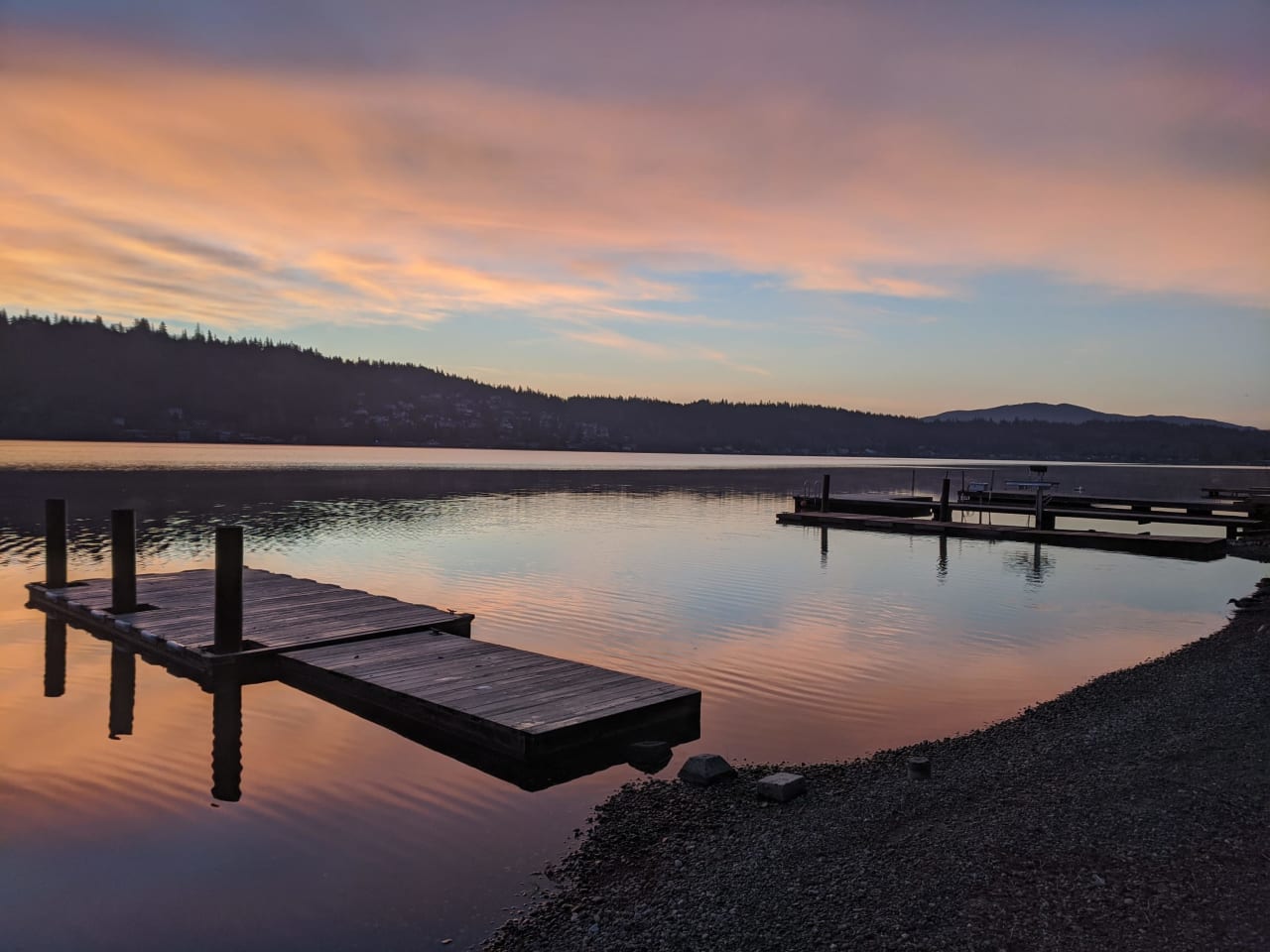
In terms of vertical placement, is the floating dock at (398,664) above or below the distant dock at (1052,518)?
below

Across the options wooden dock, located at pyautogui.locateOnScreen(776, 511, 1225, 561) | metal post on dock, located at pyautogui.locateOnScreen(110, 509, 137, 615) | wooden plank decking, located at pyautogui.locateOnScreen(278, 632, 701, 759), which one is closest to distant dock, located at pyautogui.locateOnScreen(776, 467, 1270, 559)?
wooden dock, located at pyautogui.locateOnScreen(776, 511, 1225, 561)

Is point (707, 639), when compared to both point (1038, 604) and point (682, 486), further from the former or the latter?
point (682, 486)

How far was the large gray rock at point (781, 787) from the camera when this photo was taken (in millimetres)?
7711

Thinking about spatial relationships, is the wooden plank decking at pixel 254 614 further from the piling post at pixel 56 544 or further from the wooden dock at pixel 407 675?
the piling post at pixel 56 544

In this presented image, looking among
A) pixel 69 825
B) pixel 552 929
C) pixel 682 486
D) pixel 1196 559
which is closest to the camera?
pixel 552 929

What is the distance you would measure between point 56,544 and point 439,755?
1332cm

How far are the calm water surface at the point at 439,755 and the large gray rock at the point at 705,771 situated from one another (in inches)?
31.2

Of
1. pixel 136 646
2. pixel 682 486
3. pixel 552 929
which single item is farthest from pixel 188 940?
pixel 682 486

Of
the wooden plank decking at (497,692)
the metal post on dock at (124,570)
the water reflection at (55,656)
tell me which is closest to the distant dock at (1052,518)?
the wooden plank decking at (497,692)

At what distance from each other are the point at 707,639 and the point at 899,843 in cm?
973

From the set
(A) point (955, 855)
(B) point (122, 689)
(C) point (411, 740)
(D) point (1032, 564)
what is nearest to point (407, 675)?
(C) point (411, 740)

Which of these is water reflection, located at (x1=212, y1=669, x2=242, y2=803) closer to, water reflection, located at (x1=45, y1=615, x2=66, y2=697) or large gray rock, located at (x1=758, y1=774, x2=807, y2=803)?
water reflection, located at (x1=45, y1=615, x2=66, y2=697)

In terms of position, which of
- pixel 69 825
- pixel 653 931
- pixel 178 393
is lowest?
pixel 69 825

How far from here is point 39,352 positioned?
176 m
